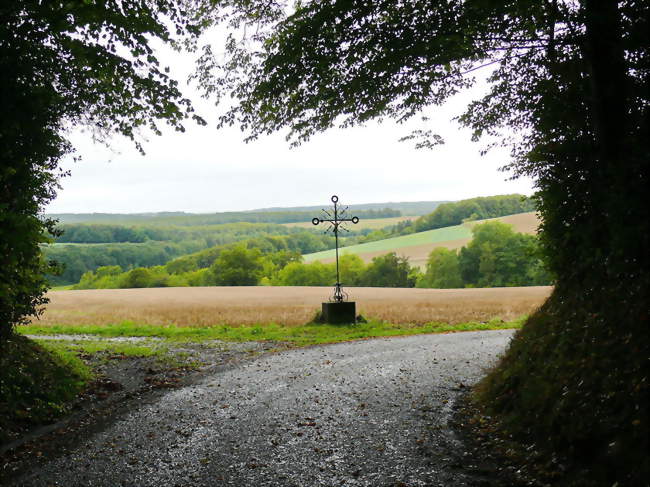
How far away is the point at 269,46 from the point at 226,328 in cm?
1358

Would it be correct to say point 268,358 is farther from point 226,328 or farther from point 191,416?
point 226,328

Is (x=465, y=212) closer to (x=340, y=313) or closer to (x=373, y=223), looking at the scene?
(x=373, y=223)

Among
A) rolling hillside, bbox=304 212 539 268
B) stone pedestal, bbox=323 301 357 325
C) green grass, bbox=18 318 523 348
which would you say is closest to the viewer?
green grass, bbox=18 318 523 348

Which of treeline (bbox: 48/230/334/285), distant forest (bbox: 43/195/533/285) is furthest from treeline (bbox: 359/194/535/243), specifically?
treeline (bbox: 48/230/334/285)

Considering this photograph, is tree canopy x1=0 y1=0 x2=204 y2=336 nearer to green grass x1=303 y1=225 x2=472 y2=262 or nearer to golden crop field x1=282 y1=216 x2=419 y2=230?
green grass x1=303 y1=225 x2=472 y2=262

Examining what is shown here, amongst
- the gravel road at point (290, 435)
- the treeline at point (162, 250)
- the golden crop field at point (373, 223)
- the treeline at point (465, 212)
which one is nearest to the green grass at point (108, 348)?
the gravel road at point (290, 435)

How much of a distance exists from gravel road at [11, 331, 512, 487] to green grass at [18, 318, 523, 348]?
6.00 m

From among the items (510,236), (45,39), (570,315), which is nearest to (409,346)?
(570,315)

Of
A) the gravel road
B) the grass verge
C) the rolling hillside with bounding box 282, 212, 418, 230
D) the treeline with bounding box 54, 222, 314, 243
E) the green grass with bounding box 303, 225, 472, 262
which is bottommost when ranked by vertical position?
the gravel road

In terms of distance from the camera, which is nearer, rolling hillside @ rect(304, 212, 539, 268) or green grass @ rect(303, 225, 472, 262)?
rolling hillside @ rect(304, 212, 539, 268)

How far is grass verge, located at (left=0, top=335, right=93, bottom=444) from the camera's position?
6785 mm

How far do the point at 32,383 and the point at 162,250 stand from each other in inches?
4448

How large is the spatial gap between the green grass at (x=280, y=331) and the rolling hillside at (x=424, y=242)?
2429 inches

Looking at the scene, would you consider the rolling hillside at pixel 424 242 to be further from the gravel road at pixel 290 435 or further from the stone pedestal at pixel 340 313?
→ the gravel road at pixel 290 435
